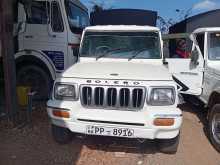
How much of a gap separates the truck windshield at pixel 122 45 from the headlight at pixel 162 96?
1459 mm

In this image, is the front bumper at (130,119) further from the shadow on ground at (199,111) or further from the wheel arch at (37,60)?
the wheel arch at (37,60)

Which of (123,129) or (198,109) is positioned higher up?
(123,129)

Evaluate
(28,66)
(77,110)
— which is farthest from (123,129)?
(28,66)

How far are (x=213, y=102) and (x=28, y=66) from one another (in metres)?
4.51

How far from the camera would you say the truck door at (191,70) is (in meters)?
6.26

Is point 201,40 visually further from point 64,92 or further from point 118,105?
point 64,92

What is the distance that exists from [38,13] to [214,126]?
4.83m

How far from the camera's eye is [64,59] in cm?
775

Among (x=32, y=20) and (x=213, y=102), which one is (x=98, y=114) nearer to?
(x=213, y=102)

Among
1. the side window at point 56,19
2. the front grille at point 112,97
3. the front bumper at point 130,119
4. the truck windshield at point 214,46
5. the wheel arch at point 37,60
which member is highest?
the side window at point 56,19

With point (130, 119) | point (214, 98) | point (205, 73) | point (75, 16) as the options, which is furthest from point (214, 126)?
point (75, 16)

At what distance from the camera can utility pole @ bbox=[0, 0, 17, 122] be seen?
5.52 metres

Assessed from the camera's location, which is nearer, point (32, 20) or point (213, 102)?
point (213, 102)

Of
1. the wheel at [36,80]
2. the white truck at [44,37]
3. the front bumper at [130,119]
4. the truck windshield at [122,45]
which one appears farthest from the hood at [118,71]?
the wheel at [36,80]
